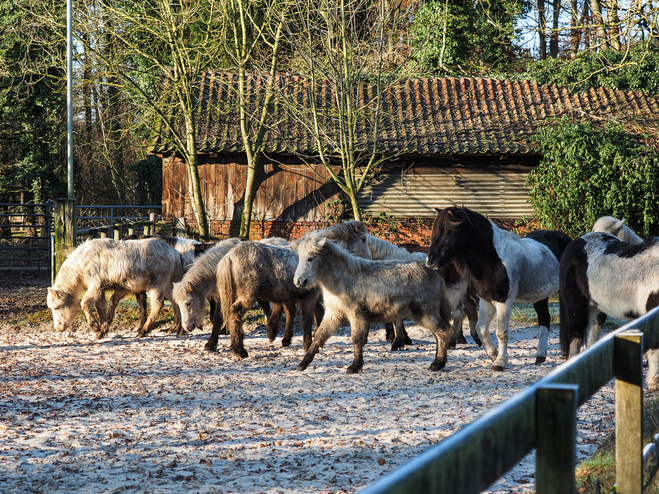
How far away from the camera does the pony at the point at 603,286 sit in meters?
6.64

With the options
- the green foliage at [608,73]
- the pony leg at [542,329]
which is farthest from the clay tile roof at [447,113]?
the pony leg at [542,329]

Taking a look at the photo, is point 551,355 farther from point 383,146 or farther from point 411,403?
point 383,146

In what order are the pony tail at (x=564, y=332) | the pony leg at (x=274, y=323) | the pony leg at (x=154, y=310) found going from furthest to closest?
1. the pony leg at (x=154, y=310)
2. the pony leg at (x=274, y=323)
3. the pony tail at (x=564, y=332)

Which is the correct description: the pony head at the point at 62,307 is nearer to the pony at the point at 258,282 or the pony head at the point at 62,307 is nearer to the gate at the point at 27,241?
the pony at the point at 258,282

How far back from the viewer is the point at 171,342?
34.1ft

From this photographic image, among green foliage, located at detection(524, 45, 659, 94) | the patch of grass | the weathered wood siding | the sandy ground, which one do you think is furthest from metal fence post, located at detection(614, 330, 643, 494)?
green foliage, located at detection(524, 45, 659, 94)

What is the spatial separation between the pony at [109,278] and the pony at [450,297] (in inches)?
137

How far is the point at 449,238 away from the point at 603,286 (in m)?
1.86

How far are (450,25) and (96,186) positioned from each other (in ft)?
50.3

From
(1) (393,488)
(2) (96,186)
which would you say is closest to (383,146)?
(2) (96,186)

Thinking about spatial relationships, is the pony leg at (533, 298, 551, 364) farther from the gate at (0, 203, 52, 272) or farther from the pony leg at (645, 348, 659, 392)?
the gate at (0, 203, 52, 272)

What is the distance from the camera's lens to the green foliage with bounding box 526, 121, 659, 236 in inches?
650

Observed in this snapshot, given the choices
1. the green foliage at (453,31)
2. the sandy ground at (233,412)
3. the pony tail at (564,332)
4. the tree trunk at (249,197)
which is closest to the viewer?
the sandy ground at (233,412)

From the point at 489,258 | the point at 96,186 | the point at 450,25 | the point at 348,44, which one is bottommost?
the point at 489,258
